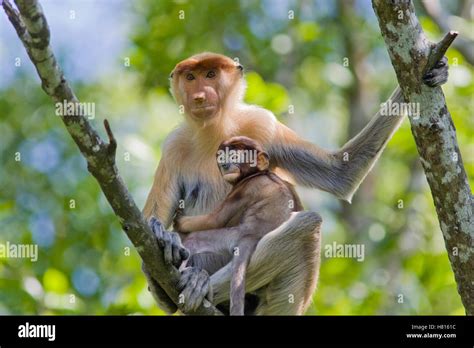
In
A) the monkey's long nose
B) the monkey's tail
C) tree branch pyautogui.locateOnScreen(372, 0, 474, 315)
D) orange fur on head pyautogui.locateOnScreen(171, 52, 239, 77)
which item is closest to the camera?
tree branch pyautogui.locateOnScreen(372, 0, 474, 315)

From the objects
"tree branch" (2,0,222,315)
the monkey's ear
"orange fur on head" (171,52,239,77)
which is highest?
"orange fur on head" (171,52,239,77)

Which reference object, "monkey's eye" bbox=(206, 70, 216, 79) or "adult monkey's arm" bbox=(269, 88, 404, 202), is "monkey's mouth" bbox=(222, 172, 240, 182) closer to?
"adult monkey's arm" bbox=(269, 88, 404, 202)

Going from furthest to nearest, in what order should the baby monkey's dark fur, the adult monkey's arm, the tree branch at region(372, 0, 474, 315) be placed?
the adult monkey's arm, the baby monkey's dark fur, the tree branch at region(372, 0, 474, 315)

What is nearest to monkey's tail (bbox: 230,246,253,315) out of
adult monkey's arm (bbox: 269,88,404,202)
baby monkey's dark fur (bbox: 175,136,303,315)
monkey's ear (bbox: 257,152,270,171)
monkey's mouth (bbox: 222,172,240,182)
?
baby monkey's dark fur (bbox: 175,136,303,315)

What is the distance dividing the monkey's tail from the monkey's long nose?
1.14 metres

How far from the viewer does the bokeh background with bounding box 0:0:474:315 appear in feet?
28.1

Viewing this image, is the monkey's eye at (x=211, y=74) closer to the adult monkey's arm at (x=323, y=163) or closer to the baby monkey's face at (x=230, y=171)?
the adult monkey's arm at (x=323, y=163)

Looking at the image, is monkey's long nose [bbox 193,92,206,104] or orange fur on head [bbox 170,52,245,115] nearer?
monkey's long nose [bbox 193,92,206,104]

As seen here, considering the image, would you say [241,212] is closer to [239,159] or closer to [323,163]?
[239,159]

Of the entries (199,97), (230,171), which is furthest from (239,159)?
(199,97)

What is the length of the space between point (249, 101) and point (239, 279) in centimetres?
367

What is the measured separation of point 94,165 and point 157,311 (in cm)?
381
